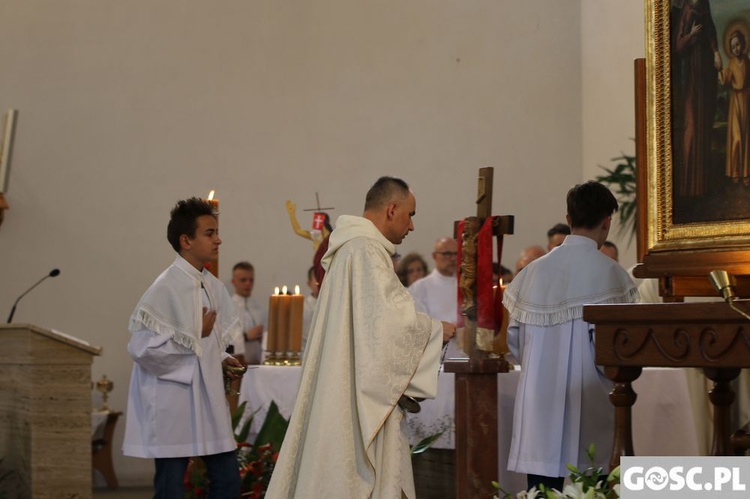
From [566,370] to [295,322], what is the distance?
2.50 meters

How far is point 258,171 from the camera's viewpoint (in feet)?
33.6

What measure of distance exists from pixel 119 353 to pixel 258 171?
2.07 meters

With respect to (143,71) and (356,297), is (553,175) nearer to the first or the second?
(143,71)

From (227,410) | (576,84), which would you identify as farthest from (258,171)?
(227,410)

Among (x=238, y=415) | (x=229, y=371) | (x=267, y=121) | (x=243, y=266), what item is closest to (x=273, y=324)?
(x=238, y=415)

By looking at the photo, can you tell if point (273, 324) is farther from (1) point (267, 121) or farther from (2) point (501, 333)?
(1) point (267, 121)

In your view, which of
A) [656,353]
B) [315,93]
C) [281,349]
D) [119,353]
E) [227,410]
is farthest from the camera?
[315,93]

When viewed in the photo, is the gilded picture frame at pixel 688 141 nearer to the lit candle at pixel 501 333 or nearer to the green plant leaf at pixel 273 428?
the lit candle at pixel 501 333

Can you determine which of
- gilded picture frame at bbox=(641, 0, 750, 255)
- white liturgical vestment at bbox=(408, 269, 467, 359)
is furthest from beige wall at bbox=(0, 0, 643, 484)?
gilded picture frame at bbox=(641, 0, 750, 255)

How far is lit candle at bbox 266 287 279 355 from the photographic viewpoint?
22.2ft

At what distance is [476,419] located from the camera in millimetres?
4695

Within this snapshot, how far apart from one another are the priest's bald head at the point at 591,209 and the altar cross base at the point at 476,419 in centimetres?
29
